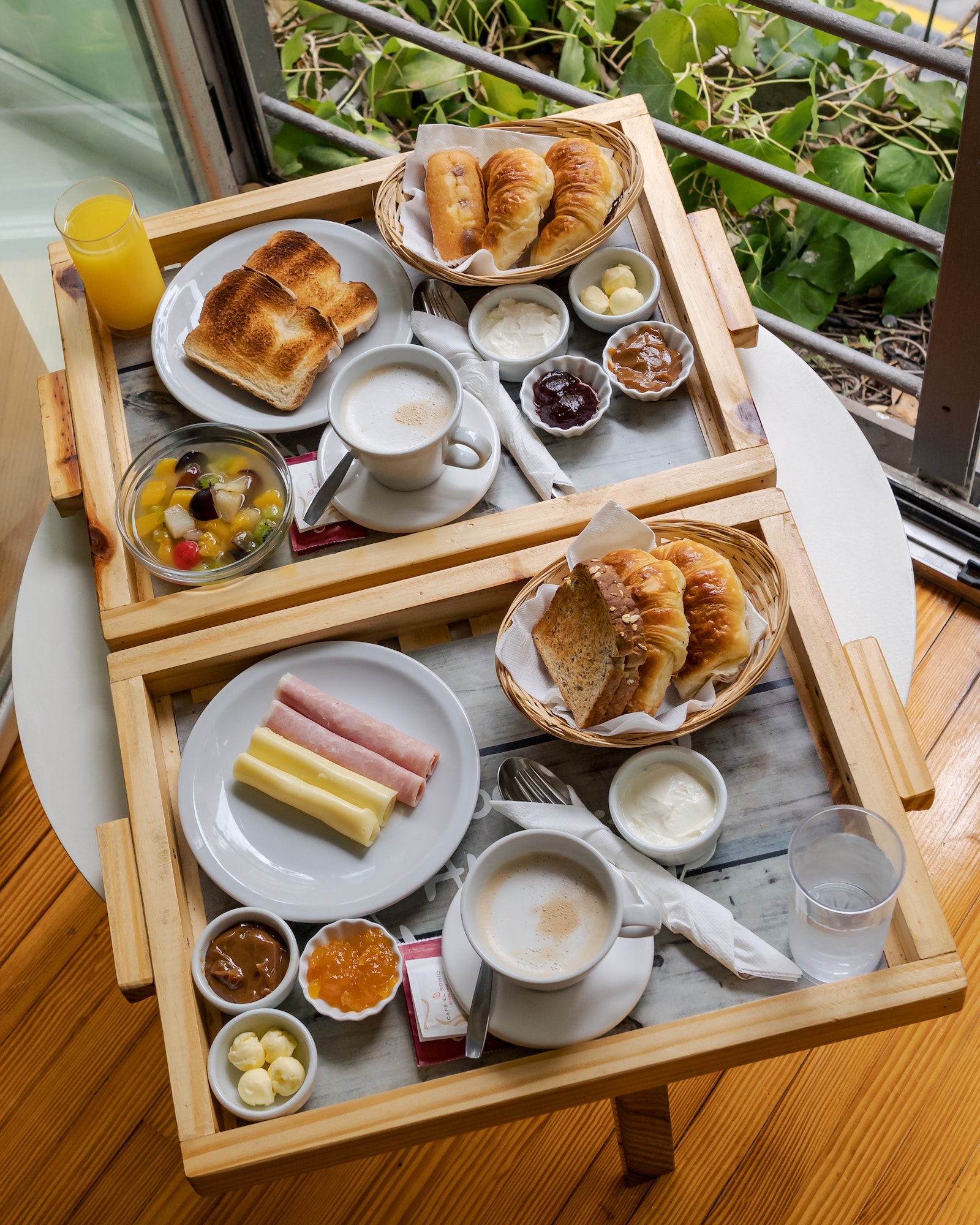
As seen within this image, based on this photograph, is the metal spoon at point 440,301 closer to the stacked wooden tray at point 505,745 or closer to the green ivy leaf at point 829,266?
the stacked wooden tray at point 505,745

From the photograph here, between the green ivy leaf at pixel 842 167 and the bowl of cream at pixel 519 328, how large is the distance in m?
1.10

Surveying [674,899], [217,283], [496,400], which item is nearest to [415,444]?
[496,400]

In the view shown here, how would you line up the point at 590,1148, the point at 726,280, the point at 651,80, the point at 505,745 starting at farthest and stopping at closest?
the point at 651,80 → the point at 590,1148 → the point at 726,280 → the point at 505,745

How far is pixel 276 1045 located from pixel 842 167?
2.08m

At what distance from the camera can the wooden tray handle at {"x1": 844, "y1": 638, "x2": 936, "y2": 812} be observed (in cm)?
120

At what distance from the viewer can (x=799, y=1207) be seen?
172cm

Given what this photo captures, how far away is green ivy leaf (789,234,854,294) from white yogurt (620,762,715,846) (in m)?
1.57

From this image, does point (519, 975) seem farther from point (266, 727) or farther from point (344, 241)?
point (344, 241)

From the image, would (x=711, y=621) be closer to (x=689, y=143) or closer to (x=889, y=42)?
(x=889, y=42)

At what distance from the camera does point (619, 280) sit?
153 centimetres

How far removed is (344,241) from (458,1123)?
3.93ft

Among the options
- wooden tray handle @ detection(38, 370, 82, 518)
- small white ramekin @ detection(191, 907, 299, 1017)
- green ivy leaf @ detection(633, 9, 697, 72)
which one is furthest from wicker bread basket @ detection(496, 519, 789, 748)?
green ivy leaf @ detection(633, 9, 697, 72)

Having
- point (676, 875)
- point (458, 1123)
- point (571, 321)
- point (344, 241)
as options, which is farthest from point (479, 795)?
point (344, 241)

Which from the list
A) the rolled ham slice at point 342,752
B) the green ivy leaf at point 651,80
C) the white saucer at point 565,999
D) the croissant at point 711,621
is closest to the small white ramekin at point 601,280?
the croissant at point 711,621
